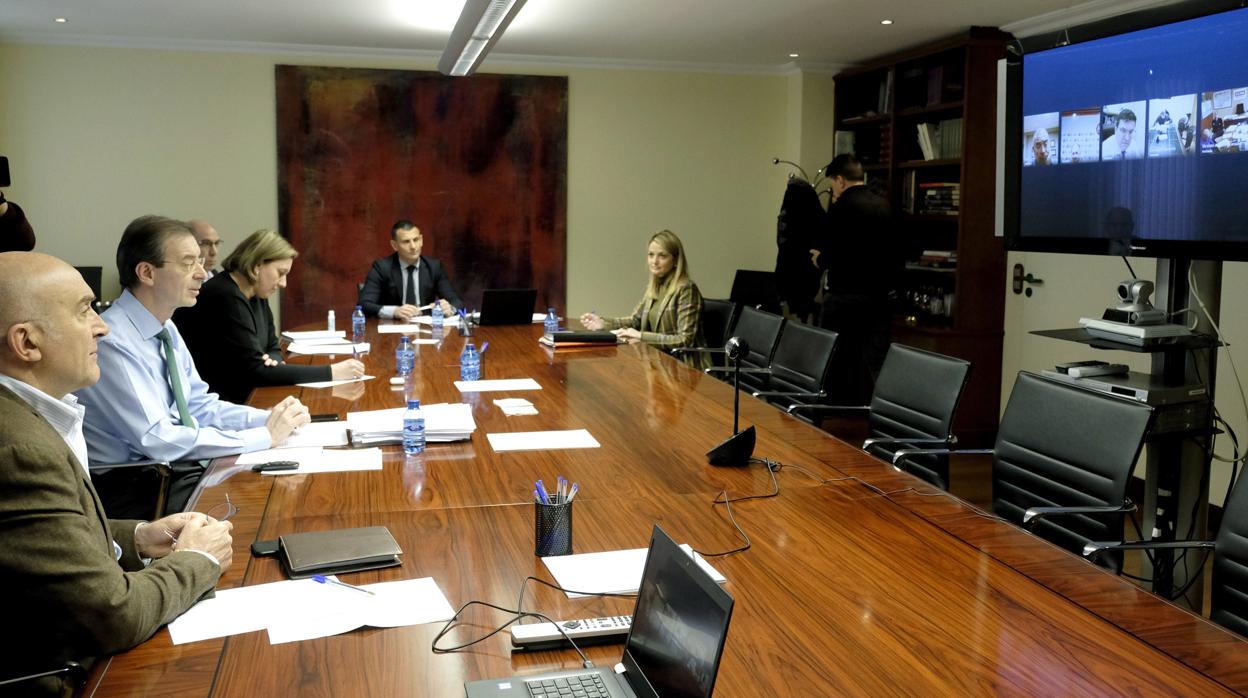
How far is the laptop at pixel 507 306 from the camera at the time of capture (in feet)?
19.6

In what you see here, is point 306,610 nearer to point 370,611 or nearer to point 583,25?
point 370,611

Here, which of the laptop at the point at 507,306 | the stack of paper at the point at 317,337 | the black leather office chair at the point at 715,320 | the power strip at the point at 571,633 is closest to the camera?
the power strip at the point at 571,633

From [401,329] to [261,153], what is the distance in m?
2.54

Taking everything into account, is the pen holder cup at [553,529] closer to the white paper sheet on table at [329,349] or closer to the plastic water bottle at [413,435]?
the plastic water bottle at [413,435]

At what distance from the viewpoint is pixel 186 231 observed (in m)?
3.18

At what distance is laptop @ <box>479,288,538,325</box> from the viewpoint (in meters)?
5.99

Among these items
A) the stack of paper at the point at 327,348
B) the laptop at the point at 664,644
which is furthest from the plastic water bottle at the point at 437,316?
the laptop at the point at 664,644

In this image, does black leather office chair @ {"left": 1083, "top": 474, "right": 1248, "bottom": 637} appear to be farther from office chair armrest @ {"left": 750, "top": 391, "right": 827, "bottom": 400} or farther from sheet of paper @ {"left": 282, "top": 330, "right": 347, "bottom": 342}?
sheet of paper @ {"left": 282, "top": 330, "right": 347, "bottom": 342}

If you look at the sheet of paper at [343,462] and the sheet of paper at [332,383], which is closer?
the sheet of paper at [343,462]

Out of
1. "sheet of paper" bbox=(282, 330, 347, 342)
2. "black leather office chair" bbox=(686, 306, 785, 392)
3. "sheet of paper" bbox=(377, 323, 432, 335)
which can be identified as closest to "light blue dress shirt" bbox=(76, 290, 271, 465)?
"sheet of paper" bbox=(282, 330, 347, 342)

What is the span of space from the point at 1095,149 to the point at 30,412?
3.47 m

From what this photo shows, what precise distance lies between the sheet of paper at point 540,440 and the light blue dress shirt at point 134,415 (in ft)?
2.11

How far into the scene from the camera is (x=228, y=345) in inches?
167

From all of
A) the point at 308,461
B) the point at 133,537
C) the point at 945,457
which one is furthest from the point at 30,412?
the point at 945,457
